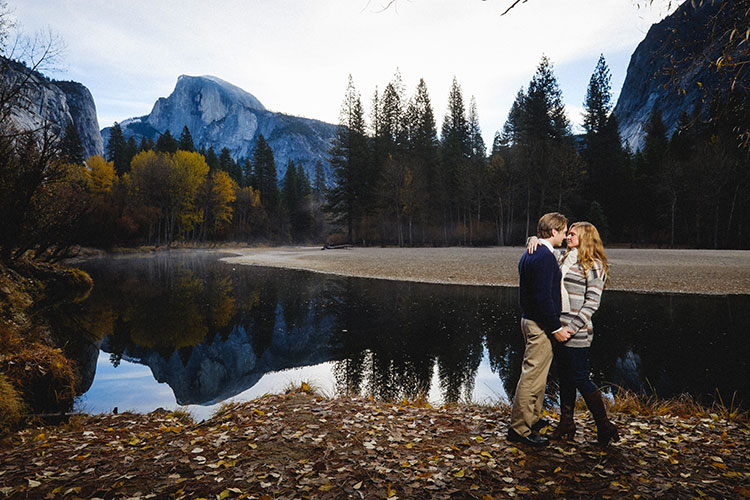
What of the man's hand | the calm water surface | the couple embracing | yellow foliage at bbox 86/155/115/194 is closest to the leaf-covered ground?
the couple embracing

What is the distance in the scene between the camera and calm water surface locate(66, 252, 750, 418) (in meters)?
6.83

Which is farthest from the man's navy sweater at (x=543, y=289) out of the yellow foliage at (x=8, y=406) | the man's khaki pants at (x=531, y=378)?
the yellow foliage at (x=8, y=406)

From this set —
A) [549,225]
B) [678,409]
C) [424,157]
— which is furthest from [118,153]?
[678,409]

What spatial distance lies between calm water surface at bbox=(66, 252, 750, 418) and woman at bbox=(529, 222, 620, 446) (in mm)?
2435

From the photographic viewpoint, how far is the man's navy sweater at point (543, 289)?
11.6 ft

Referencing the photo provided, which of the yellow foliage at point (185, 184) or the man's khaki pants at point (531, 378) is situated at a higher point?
the yellow foliage at point (185, 184)

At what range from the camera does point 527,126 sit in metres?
43.7

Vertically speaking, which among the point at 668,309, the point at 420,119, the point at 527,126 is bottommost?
the point at 668,309

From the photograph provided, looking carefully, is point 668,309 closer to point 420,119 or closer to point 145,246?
point 420,119

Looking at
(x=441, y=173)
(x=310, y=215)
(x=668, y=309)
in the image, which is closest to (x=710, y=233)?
(x=441, y=173)

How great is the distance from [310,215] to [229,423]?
76.1 m

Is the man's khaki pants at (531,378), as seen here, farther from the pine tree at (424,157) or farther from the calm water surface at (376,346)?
the pine tree at (424,157)

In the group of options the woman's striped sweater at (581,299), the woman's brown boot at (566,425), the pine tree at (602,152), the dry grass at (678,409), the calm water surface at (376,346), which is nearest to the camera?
the woman's striped sweater at (581,299)

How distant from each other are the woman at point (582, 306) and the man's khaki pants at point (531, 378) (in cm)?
22
